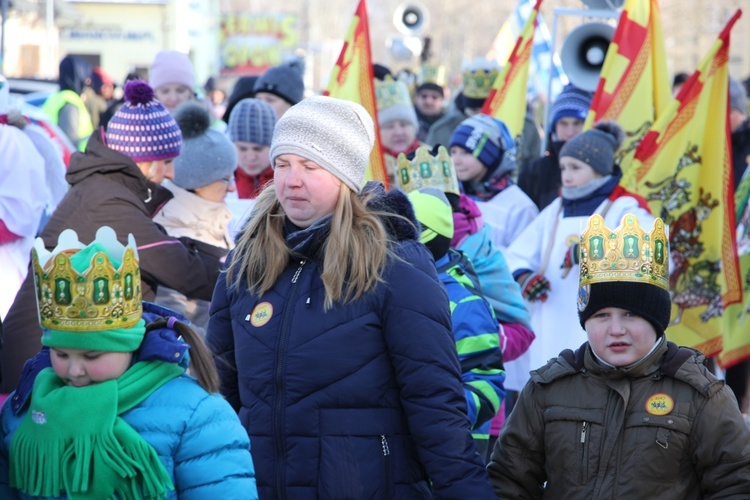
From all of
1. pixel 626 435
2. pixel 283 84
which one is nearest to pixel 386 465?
pixel 626 435

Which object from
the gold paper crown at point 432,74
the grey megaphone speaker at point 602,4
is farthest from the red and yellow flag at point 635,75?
the gold paper crown at point 432,74

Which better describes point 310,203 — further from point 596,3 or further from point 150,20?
point 150,20

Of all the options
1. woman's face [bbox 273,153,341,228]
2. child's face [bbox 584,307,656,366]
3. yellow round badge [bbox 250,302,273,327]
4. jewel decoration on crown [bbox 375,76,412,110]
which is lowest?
child's face [bbox 584,307,656,366]

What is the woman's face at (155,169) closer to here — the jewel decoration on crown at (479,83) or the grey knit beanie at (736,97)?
the jewel decoration on crown at (479,83)

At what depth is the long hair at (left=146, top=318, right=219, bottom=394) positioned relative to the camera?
11.6 ft

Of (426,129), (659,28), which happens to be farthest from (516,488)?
(426,129)

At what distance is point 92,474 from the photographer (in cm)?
334

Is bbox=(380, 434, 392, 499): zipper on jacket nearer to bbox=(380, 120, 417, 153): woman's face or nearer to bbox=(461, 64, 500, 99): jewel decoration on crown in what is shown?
bbox=(380, 120, 417, 153): woman's face

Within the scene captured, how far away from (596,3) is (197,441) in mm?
9028

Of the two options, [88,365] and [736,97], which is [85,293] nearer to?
[88,365]

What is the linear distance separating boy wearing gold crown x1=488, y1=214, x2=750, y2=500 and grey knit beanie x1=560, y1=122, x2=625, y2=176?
10.3 ft

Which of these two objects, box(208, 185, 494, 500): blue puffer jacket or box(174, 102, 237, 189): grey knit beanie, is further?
box(174, 102, 237, 189): grey knit beanie

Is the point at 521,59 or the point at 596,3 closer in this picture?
the point at 521,59

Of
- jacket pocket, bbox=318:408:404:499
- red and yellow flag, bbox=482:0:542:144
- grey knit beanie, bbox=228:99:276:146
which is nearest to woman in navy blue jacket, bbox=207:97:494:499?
jacket pocket, bbox=318:408:404:499
